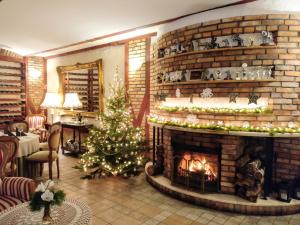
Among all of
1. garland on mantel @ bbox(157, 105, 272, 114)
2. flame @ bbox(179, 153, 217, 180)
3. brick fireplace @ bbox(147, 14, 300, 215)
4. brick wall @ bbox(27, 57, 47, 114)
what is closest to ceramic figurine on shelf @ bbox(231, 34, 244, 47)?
brick fireplace @ bbox(147, 14, 300, 215)

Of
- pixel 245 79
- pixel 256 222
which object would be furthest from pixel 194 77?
pixel 256 222

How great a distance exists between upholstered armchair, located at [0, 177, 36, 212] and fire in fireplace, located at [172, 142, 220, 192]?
2240mm

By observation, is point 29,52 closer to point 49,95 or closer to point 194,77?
point 49,95

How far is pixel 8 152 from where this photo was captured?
312 cm

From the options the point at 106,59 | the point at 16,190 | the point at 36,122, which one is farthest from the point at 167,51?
the point at 36,122

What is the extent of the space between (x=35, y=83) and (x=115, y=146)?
5.14 metres

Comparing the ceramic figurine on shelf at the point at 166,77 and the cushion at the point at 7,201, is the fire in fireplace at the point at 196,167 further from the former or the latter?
the cushion at the point at 7,201

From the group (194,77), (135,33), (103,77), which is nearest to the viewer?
(194,77)

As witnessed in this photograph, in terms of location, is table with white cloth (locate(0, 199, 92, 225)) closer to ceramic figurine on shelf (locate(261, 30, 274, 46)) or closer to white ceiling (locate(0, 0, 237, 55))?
white ceiling (locate(0, 0, 237, 55))

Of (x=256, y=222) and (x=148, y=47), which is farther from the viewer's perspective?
(x=148, y=47)

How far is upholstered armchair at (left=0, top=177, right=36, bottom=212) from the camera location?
263cm

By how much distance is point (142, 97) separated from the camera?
5.53 meters

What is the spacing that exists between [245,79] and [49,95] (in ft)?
19.2

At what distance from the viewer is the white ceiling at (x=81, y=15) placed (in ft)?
12.2
